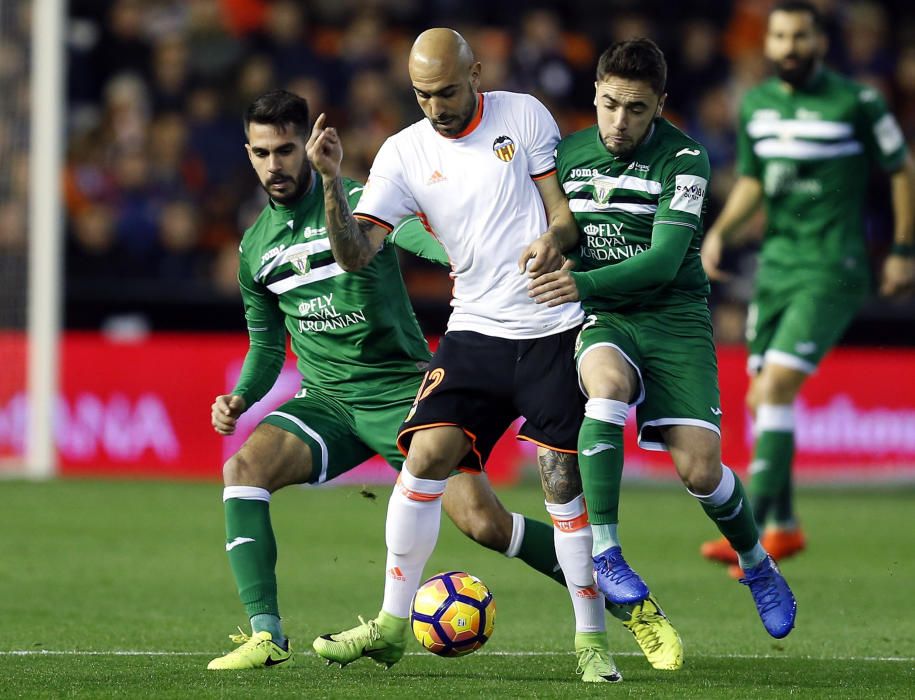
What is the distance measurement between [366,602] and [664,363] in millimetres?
2589

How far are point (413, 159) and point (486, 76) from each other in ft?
34.1

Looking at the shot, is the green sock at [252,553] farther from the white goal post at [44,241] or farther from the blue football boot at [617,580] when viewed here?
the white goal post at [44,241]

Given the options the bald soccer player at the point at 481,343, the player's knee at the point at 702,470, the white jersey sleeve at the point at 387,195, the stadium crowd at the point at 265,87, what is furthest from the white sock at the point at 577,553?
the stadium crowd at the point at 265,87

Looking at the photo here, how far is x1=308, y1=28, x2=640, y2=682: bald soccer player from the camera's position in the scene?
6.02 metres

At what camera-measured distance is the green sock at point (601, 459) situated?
5883 mm

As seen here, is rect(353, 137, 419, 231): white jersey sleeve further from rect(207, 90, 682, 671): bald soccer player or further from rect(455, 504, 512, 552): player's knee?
rect(455, 504, 512, 552): player's knee

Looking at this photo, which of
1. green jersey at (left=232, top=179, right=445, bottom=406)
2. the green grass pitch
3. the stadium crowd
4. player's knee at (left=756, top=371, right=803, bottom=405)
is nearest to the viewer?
the green grass pitch

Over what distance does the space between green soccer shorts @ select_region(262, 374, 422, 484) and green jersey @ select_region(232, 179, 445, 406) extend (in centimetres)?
5

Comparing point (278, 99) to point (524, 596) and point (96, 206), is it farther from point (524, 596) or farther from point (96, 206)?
point (96, 206)

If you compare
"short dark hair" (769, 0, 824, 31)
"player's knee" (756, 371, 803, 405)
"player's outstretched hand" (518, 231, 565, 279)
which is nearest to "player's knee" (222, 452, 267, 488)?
"player's outstretched hand" (518, 231, 565, 279)

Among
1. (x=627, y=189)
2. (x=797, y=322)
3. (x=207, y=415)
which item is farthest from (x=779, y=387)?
(x=207, y=415)

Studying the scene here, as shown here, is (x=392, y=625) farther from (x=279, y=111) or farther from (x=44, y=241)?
(x=44, y=241)

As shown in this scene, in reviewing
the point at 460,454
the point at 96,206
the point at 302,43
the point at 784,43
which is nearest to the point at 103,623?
the point at 460,454

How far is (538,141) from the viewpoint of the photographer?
6105 mm
